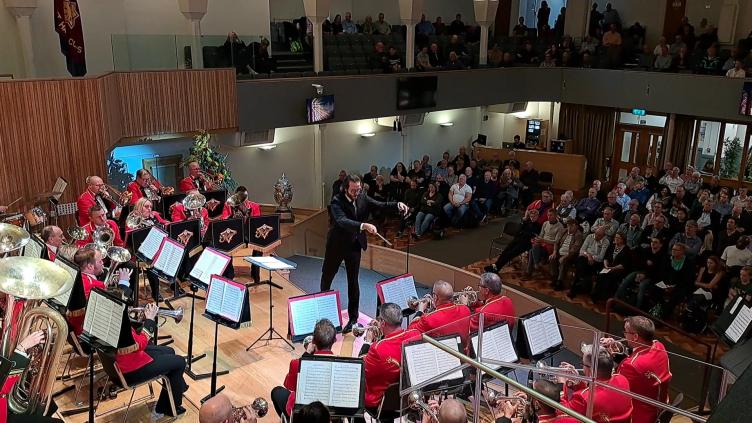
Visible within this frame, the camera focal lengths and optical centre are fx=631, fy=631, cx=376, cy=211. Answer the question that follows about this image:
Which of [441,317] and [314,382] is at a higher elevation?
[314,382]

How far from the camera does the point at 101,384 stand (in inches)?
207

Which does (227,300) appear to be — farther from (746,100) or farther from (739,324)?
(746,100)

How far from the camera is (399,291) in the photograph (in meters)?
6.07

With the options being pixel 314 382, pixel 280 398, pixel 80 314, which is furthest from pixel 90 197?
pixel 314 382

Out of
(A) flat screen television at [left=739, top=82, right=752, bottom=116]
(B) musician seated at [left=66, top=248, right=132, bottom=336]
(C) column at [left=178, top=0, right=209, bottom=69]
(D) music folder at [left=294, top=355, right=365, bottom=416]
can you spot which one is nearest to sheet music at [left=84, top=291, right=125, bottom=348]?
(B) musician seated at [left=66, top=248, right=132, bottom=336]

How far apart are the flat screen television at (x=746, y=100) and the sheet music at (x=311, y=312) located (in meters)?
11.2

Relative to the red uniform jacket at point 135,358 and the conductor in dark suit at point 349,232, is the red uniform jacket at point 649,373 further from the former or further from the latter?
the red uniform jacket at point 135,358

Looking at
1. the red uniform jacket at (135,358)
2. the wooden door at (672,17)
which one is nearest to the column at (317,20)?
the red uniform jacket at (135,358)

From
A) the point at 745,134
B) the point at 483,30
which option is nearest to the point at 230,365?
the point at 483,30

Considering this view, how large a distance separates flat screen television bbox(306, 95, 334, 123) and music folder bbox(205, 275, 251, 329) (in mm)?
7516

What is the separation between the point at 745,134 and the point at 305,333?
42.8 ft

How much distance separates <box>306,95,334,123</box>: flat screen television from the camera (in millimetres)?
12242

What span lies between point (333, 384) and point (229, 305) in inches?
60.5

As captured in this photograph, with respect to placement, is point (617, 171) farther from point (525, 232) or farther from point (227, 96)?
point (227, 96)
